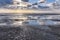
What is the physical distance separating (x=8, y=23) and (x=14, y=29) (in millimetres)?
82

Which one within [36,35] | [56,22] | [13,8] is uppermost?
[13,8]

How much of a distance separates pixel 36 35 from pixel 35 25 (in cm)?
10

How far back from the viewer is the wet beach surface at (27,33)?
5.43ft

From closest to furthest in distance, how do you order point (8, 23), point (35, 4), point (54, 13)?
1. point (8, 23)
2. point (54, 13)
3. point (35, 4)

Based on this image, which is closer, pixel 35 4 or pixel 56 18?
pixel 56 18

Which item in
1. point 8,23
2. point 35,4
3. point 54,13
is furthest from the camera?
point 35,4

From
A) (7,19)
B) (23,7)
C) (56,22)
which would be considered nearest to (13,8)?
(23,7)

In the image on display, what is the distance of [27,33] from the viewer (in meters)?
1.70

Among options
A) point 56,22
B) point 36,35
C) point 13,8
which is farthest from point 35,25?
point 13,8

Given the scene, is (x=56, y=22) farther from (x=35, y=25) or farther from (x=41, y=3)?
(x=41, y=3)

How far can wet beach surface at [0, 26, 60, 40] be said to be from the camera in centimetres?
166

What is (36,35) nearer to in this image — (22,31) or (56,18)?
(22,31)

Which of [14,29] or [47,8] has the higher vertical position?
[47,8]

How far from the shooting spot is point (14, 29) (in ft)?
5.55
